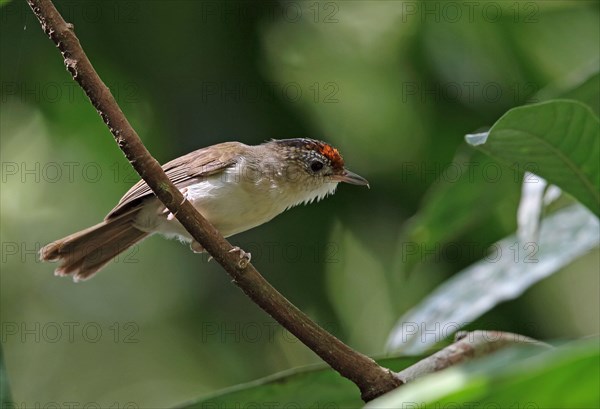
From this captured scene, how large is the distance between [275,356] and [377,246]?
963 mm

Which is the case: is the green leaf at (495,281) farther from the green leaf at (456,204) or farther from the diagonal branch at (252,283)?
the diagonal branch at (252,283)

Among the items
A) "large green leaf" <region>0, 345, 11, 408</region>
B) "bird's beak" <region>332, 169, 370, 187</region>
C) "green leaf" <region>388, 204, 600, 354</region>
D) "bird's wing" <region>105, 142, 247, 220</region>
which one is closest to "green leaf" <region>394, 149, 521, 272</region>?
"green leaf" <region>388, 204, 600, 354</region>

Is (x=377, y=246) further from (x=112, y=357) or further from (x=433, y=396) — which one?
(x=433, y=396)

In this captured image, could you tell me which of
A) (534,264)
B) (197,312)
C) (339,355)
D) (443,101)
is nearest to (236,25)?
(443,101)

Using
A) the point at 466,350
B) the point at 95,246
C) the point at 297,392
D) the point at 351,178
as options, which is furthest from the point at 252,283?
the point at 351,178

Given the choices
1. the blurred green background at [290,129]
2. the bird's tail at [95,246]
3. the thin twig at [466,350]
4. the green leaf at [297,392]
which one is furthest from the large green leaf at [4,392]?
the blurred green background at [290,129]

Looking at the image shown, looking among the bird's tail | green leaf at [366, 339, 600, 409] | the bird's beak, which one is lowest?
the bird's beak

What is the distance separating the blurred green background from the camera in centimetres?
462

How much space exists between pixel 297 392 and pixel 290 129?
2276mm

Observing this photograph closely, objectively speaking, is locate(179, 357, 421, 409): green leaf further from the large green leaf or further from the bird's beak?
the bird's beak

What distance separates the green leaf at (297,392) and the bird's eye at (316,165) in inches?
65.0

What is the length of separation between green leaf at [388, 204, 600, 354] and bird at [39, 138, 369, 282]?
88 cm

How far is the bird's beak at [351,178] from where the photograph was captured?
4.33 metres

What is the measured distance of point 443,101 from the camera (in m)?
4.91
